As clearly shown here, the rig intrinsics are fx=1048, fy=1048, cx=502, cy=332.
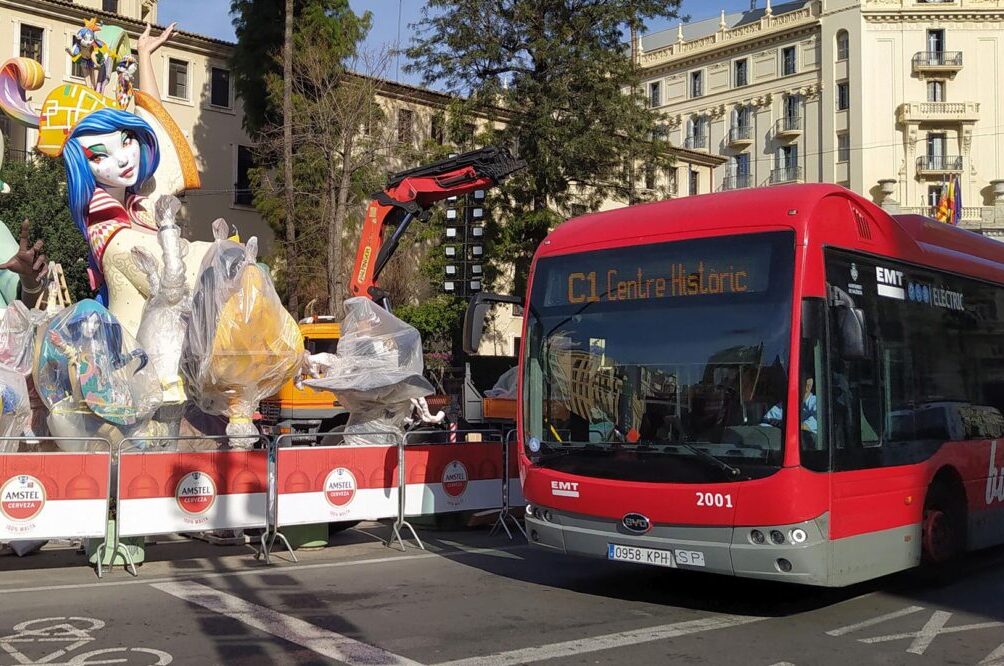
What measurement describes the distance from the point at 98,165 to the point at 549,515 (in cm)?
976

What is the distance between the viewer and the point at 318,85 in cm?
3061

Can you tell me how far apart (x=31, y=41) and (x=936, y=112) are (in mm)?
46177

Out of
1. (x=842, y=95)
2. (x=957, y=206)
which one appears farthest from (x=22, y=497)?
(x=842, y=95)

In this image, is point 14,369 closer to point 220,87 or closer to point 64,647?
point 64,647

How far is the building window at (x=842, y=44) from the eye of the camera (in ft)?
195

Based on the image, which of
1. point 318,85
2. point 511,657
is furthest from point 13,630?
point 318,85

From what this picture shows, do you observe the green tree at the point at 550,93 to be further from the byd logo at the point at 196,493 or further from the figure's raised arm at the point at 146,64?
the byd logo at the point at 196,493

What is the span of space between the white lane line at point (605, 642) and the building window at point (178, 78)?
36952 millimetres

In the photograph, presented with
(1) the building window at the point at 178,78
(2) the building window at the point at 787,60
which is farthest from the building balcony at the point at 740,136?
(1) the building window at the point at 178,78

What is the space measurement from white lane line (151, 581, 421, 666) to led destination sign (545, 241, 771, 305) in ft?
10.5

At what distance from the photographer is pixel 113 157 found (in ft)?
49.3

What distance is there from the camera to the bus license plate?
7535 millimetres

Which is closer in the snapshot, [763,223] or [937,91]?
[763,223]

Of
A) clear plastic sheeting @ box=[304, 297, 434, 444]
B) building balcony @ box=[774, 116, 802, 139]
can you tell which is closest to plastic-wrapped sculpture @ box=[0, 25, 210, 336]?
clear plastic sheeting @ box=[304, 297, 434, 444]
